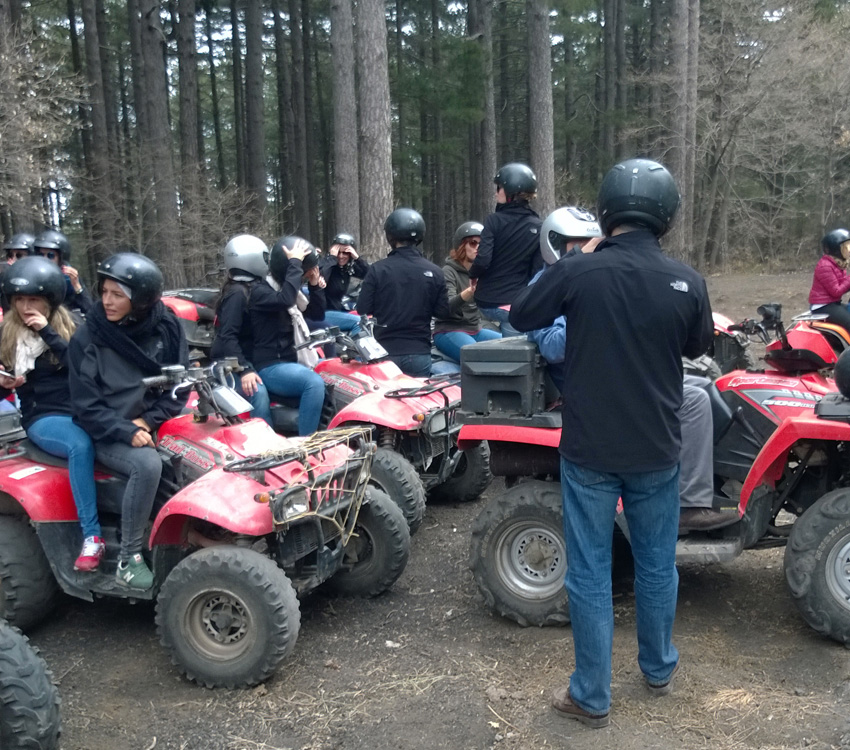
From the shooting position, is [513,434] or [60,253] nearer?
[513,434]

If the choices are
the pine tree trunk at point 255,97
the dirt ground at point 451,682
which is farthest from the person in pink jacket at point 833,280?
the pine tree trunk at point 255,97

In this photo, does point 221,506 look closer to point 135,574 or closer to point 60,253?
point 135,574

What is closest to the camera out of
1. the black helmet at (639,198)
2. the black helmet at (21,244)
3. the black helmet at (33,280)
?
the black helmet at (639,198)

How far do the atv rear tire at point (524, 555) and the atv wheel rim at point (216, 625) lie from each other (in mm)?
1325

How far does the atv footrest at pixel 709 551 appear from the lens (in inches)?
181

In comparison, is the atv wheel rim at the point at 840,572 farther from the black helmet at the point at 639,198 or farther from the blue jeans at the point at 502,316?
the blue jeans at the point at 502,316

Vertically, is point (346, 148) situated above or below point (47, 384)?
above

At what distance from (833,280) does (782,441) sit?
227 inches

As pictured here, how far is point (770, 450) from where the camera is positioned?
4547 mm

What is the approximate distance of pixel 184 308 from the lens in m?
10.2

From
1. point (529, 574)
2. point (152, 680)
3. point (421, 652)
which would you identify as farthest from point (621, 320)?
point (152, 680)

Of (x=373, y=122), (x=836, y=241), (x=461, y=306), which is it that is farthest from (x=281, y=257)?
(x=373, y=122)

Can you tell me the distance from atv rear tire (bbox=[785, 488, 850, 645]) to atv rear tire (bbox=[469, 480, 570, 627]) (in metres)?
1.17

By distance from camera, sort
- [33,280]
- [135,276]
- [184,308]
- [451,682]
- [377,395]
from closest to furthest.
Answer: [451,682], [135,276], [33,280], [377,395], [184,308]
